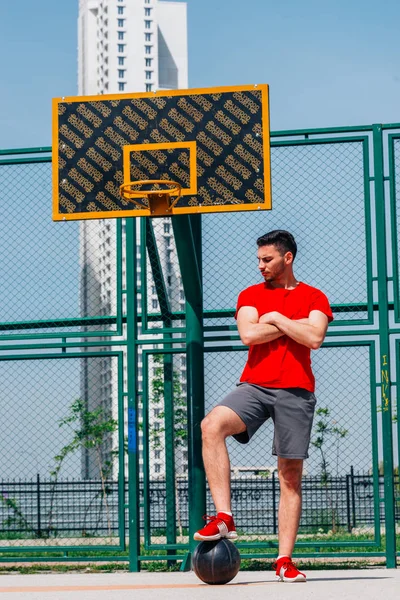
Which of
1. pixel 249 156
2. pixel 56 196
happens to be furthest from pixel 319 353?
pixel 56 196

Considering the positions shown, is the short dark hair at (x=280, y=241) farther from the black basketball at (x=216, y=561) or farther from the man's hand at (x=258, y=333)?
the black basketball at (x=216, y=561)

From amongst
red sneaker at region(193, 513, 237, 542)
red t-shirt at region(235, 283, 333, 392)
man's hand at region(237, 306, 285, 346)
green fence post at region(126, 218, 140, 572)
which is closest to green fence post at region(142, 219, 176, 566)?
green fence post at region(126, 218, 140, 572)

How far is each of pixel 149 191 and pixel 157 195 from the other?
0.21 ft

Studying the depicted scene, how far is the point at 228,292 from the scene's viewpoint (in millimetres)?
7969

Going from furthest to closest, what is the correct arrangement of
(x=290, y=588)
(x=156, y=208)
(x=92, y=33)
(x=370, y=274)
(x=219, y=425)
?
1. (x=92, y=33)
2. (x=370, y=274)
3. (x=156, y=208)
4. (x=219, y=425)
5. (x=290, y=588)

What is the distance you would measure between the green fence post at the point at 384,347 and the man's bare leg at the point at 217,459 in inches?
85.6

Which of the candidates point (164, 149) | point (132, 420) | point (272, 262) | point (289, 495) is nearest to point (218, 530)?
point (289, 495)

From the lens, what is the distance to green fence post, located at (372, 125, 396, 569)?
24.1 feet

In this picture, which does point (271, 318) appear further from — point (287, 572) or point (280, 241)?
point (287, 572)

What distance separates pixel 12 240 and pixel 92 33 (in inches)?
4622

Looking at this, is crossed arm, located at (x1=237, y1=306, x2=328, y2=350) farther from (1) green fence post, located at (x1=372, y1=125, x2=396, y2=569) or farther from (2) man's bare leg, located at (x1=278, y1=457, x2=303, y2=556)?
(1) green fence post, located at (x1=372, y1=125, x2=396, y2=569)

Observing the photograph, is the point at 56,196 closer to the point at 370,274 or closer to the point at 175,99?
the point at 175,99

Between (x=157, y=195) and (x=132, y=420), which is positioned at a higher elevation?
(x=157, y=195)

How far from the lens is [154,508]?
13.2 meters
